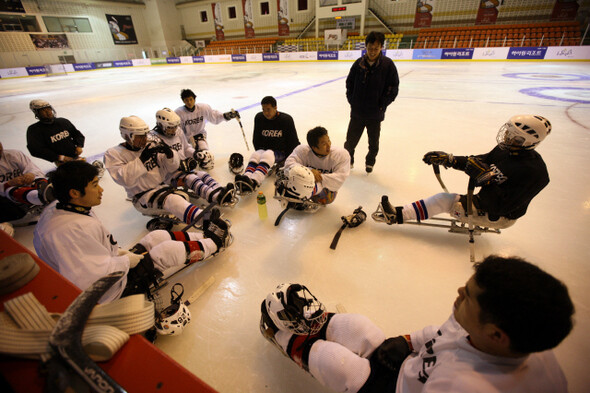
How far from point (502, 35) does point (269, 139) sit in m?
21.4

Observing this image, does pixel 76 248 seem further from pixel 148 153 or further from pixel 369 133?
pixel 369 133

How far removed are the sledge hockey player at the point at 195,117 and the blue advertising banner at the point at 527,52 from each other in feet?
59.5

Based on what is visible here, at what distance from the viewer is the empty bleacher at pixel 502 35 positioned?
15.3 meters

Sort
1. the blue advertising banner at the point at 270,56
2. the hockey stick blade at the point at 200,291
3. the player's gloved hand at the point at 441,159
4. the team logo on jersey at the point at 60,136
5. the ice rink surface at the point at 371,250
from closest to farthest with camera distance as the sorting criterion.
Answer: the ice rink surface at the point at 371,250, the hockey stick blade at the point at 200,291, the player's gloved hand at the point at 441,159, the team logo on jersey at the point at 60,136, the blue advertising banner at the point at 270,56

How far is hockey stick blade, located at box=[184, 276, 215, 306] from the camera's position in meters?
2.03

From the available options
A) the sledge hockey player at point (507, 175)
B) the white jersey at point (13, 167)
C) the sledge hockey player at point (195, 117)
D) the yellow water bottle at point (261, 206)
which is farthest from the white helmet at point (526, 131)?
the white jersey at point (13, 167)

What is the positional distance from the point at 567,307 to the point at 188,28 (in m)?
39.1

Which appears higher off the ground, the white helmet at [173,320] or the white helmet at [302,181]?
the white helmet at [302,181]

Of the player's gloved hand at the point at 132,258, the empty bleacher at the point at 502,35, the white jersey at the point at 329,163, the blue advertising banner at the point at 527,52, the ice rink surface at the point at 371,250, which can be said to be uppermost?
the empty bleacher at the point at 502,35

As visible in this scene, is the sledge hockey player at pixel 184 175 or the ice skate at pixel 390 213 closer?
the ice skate at pixel 390 213

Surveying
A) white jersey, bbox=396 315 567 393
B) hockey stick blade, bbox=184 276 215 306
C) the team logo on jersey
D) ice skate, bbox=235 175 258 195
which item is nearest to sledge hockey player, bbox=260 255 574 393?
white jersey, bbox=396 315 567 393

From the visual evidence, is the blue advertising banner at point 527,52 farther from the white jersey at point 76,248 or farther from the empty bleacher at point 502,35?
the white jersey at point 76,248

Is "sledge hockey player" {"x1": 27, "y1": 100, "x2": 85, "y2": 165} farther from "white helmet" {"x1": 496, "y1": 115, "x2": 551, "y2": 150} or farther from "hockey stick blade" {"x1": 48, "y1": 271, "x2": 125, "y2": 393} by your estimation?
"white helmet" {"x1": 496, "y1": 115, "x2": 551, "y2": 150}

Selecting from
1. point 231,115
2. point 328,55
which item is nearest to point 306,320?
Answer: point 231,115
